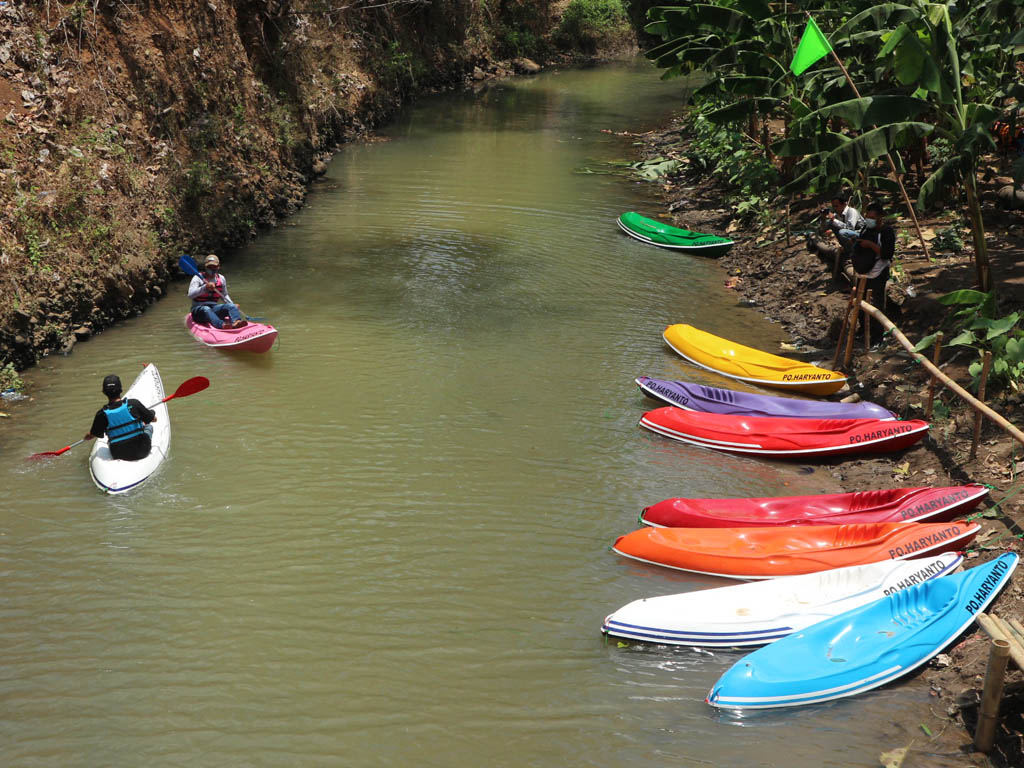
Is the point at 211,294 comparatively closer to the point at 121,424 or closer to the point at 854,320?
the point at 121,424

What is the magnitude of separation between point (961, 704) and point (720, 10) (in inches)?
480

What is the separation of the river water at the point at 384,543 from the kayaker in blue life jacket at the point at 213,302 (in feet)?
1.53

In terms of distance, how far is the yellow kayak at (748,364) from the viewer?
10.3m

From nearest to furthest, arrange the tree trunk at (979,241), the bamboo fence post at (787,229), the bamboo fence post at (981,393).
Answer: the bamboo fence post at (981,393), the tree trunk at (979,241), the bamboo fence post at (787,229)

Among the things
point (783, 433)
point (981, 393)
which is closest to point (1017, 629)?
point (981, 393)

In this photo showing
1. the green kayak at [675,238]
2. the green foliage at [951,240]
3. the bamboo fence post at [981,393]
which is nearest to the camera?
the bamboo fence post at [981,393]

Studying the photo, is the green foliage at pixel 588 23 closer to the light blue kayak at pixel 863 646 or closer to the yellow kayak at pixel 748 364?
the yellow kayak at pixel 748 364

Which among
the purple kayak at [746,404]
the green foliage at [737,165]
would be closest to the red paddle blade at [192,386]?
the purple kayak at [746,404]

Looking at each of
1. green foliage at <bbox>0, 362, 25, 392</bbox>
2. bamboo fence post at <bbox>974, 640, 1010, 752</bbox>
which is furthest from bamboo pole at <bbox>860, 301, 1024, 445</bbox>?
green foliage at <bbox>0, 362, 25, 392</bbox>

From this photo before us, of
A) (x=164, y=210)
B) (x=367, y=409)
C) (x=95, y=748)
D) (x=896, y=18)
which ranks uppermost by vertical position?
(x=896, y=18)

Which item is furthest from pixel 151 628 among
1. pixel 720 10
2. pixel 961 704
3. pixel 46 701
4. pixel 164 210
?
pixel 720 10

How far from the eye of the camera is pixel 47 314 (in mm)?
11023

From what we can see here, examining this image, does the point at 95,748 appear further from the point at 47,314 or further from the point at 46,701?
the point at 47,314

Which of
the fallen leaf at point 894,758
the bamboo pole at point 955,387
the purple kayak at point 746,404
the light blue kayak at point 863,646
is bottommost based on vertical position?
the fallen leaf at point 894,758
